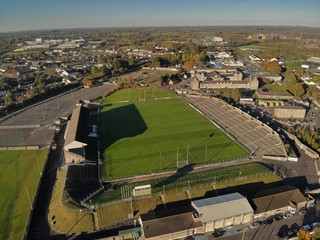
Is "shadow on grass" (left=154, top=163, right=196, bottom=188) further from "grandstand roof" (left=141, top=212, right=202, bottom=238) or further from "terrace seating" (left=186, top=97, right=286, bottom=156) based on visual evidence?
"terrace seating" (left=186, top=97, right=286, bottom=156)

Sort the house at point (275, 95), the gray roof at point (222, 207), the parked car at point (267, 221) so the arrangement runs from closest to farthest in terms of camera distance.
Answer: the gray roof at point (222, 207)
the parked car at point (267, 221)
the house at point (275, 95)

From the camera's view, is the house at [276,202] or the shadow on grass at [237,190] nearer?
the house at [276,202]

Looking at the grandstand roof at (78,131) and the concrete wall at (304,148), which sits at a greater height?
the grandstand roof at (78,131)

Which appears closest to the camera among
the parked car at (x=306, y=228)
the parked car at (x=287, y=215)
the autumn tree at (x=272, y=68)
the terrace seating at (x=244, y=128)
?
the parked car at (x=306, y=228)

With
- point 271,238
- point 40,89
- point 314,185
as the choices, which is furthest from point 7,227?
point 40,89

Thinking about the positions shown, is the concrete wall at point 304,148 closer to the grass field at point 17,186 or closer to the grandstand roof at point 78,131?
the grandstand roof at point 78,131

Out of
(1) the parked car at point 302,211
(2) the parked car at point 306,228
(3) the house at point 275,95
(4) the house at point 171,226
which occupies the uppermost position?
(3) the house at point 275,95

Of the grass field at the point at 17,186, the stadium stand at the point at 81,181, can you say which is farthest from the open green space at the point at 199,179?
Result: the grass field at the point at 17,186

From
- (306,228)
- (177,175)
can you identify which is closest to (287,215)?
(306,228)
